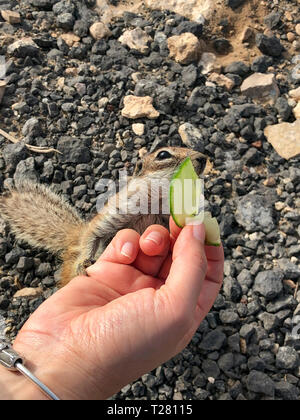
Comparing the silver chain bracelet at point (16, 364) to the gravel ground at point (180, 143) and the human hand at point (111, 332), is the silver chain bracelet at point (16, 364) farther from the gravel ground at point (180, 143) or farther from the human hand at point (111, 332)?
the gravel ground at point (180, 143)

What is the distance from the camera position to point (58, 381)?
1206 millimetres

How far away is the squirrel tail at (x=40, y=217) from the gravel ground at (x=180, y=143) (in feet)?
0.23

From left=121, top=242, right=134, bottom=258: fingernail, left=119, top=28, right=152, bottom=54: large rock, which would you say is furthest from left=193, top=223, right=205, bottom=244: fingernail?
left=119, top=28, right=152, bottom=54: large rock

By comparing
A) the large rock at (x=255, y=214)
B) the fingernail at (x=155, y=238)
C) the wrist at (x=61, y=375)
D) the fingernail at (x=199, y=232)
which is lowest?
the large rock at (x=255, y=214)

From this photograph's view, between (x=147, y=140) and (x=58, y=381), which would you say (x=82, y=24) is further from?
(x=58, y=381)

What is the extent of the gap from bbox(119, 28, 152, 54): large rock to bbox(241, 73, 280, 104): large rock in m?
0.71

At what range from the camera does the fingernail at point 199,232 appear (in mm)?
1415

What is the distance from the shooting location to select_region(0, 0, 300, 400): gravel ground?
199 centimetres

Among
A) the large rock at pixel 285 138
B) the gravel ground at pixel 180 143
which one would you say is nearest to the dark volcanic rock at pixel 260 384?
the gravel ground at pixel 180 143

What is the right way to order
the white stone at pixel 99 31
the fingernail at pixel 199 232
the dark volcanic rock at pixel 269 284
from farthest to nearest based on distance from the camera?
the white stone at pixel 99 31
the dark volcanic rock at pixel 269 284
the fingernail at pixel 199 232

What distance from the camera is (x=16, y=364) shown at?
1.21 m

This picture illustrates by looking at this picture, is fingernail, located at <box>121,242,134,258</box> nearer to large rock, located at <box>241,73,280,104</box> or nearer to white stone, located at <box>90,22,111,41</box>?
large rock, located at <box>241,73,280,104</box>

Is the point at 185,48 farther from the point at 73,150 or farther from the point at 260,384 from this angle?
the point at 260,384

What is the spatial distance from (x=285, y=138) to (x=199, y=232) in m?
A: 1.48
